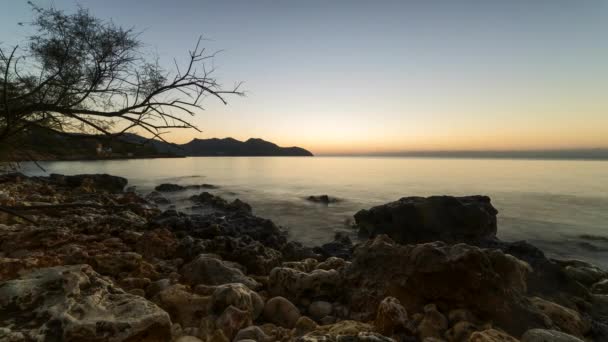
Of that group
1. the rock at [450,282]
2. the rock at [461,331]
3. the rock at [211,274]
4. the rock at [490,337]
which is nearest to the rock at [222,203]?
the rock at [211,274]

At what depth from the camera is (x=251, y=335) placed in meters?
3.38

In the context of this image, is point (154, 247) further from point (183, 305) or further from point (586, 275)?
point (586, 275)

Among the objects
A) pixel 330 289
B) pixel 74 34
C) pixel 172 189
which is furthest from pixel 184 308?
pixel 172 189

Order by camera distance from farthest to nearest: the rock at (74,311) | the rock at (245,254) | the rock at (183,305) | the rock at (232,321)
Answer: the rock at (245,254) < the rock at (183,305) < the rock at (232,321) < the rock at (74,311)

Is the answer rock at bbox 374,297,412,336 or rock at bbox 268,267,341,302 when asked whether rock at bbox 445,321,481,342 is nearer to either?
rock at bbox 374,297,412,336

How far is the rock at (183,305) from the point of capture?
3859 millimetres

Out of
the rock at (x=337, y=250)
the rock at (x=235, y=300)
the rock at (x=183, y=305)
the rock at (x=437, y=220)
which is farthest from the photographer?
the rock at (x=437, y=220)

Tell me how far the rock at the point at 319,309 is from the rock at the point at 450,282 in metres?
0.39

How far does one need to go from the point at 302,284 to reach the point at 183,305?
1925 mm

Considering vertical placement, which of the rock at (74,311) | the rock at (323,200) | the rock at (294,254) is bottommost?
the rock at (323,200)

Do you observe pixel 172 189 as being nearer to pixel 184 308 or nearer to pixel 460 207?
pixel 460 207

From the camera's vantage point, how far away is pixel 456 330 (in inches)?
152

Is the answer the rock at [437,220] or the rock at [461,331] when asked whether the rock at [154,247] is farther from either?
the rock at [437,220]

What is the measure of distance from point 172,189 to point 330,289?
95.8ft
